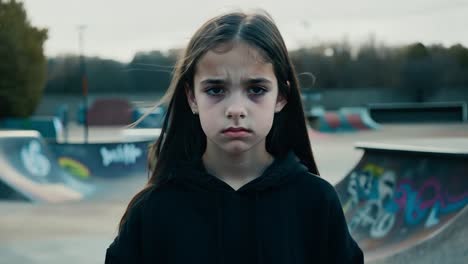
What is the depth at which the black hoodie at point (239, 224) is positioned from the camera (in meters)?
1.82

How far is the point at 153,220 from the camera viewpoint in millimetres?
1851

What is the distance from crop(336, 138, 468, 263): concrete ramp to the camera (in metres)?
6.61

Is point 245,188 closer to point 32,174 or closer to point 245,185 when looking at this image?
point 245,185

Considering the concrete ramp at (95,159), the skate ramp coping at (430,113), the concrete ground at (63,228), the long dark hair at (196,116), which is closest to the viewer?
the long dark hair at (196,116)

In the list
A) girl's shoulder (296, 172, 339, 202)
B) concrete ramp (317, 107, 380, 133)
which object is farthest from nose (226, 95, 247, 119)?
concrete ramp (317, 107, 380, 133)

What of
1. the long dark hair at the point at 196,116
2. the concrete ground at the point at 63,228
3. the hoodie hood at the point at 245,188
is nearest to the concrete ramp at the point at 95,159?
the concrete ground at the point at 63,228

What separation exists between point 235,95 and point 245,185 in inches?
11.4

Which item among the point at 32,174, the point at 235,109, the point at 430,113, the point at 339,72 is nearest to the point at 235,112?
the point at 235,109

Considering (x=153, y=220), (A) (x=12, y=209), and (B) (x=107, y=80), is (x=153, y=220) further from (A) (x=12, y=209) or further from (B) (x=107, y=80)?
(B) (x=107, y=80)

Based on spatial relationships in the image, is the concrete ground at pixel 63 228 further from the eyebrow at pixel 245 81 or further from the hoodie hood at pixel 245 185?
the eyebrow at pixel 245 81

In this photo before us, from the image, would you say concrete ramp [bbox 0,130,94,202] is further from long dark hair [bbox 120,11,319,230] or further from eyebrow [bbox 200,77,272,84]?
eyebrow [bbox 200,77,272,84]

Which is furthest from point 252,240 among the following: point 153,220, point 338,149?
point 338,149

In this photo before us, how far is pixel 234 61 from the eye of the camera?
181cm

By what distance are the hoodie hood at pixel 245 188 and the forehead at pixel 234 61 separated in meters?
0.31
